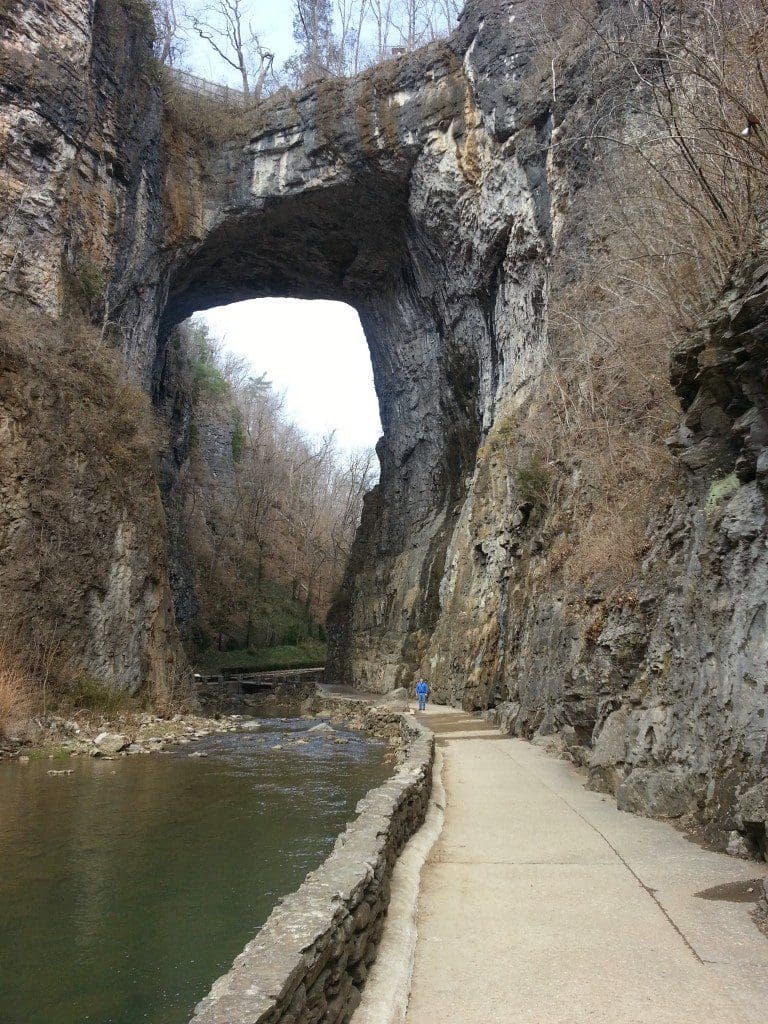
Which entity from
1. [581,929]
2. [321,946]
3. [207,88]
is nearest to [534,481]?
[581,929]

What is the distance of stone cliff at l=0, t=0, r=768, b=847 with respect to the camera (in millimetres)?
8188

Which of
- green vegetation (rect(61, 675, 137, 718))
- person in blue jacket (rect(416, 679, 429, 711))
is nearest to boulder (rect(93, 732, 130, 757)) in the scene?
green vegetation (rect(61, 675, 137, 718))

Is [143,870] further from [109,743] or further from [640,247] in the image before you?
[640,247]

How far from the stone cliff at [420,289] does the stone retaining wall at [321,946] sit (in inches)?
130

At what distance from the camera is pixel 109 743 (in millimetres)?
15062

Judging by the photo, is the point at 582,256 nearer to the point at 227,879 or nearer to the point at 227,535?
the point at 227,879

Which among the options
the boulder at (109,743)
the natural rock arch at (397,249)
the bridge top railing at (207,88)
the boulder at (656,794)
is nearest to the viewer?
the boulder at (656,794)

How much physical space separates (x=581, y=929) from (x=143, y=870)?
4833 mm

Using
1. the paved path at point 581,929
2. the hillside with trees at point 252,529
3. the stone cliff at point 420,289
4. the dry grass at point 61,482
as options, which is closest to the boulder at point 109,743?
the dry grass at point 61,482

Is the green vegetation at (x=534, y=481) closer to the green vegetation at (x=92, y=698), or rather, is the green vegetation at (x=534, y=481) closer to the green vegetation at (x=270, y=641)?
the green vegetation at (x=92, y=698)

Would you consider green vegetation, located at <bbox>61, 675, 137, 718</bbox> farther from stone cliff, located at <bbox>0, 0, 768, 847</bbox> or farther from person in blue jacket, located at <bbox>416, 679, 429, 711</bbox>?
person in blue jacket, located at <bbox>416, 679, 429, 711</bbox>

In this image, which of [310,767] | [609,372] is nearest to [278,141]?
[609,372]

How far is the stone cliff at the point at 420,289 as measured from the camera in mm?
8188

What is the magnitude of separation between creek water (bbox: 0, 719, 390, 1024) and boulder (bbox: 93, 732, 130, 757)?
30.5 inches
